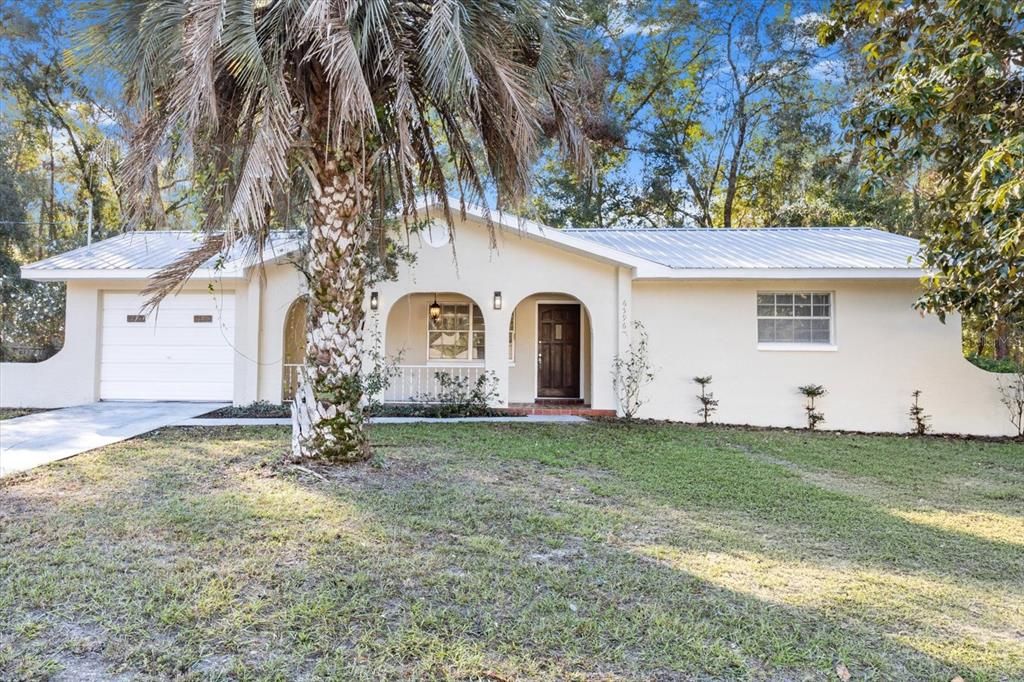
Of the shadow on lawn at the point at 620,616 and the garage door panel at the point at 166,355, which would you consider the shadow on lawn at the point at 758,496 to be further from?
the garage door panel at the point at 166,355

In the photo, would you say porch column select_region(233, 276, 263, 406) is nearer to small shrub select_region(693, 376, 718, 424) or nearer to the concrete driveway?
the concrete driveway

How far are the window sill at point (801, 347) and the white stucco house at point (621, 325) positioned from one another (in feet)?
0.07

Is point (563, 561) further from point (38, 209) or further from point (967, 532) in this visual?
point (38, 209)

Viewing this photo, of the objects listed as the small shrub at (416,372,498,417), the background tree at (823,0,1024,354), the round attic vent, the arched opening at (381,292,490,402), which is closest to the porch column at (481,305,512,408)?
the small shrub at (416,372,498,417)

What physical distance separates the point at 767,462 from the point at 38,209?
2347cm

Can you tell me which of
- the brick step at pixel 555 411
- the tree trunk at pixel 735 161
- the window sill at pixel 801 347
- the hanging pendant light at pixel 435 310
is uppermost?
the tree trunk at pixel 735 161

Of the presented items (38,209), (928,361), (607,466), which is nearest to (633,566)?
(607,466)

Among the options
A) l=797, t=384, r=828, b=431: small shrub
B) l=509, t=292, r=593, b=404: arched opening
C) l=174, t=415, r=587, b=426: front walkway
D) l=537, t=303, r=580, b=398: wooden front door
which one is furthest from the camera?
l=537, t=303, r=580, b=398: wooden front door

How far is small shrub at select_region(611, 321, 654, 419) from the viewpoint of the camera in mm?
10570

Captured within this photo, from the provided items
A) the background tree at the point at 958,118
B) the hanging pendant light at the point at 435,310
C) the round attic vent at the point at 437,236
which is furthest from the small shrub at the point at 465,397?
the background tree at the point at 958,118

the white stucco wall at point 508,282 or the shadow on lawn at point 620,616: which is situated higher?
the white stucco wall at point 508,282

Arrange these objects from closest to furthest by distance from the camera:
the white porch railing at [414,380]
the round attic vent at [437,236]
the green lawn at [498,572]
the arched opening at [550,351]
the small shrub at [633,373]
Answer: the green lawn at [498,572]
the small shrub at [633,373]
the round attic vent at [437,236]
the white porch railing at [414,380]
the arched opening at [550,351]

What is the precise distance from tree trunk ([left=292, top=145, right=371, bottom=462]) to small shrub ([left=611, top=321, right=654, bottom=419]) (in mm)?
5956

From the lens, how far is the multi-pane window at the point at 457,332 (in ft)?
40.6
